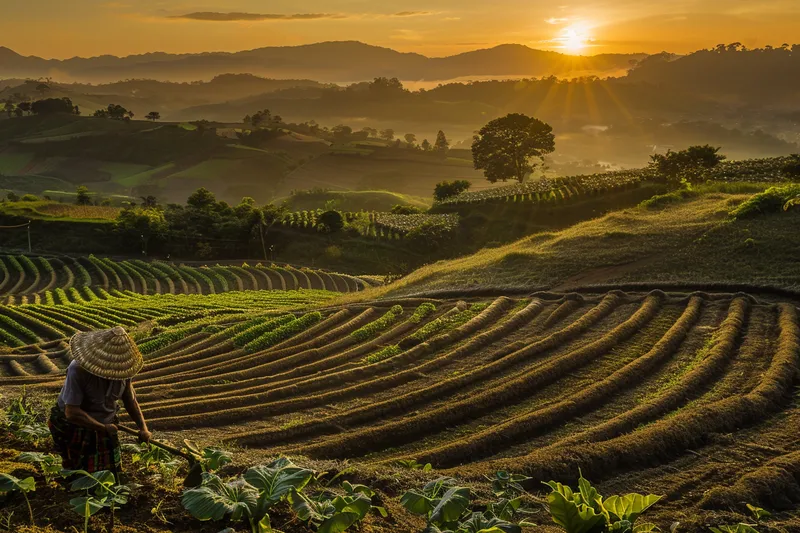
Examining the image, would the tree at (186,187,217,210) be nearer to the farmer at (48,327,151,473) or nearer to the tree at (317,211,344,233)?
the tree at (317,211,344,233)

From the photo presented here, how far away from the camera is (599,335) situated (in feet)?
66.8

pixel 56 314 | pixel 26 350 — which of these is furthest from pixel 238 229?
pixel 26 350

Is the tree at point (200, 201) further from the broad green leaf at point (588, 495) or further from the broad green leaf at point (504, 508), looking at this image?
the broad green leaf at point (588, 495)

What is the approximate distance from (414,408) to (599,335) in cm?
762

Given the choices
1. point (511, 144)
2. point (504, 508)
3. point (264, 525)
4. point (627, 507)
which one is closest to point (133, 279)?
point (511, 144)

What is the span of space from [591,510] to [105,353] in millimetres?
5478

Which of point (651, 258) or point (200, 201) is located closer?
point (651, 258)

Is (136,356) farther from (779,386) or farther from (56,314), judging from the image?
(56,314)

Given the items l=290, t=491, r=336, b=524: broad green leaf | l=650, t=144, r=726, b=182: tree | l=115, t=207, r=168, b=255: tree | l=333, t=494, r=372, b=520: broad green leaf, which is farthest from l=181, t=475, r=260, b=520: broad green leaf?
l=115, t=207, r=168, b=255: tree

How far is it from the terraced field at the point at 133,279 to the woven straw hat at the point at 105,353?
50.6 metres

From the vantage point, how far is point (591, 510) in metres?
6.56

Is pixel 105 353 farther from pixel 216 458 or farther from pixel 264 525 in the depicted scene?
pixel 264 525

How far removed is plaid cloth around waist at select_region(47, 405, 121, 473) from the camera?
766 cm

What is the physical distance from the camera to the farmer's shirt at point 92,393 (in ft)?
24.7
